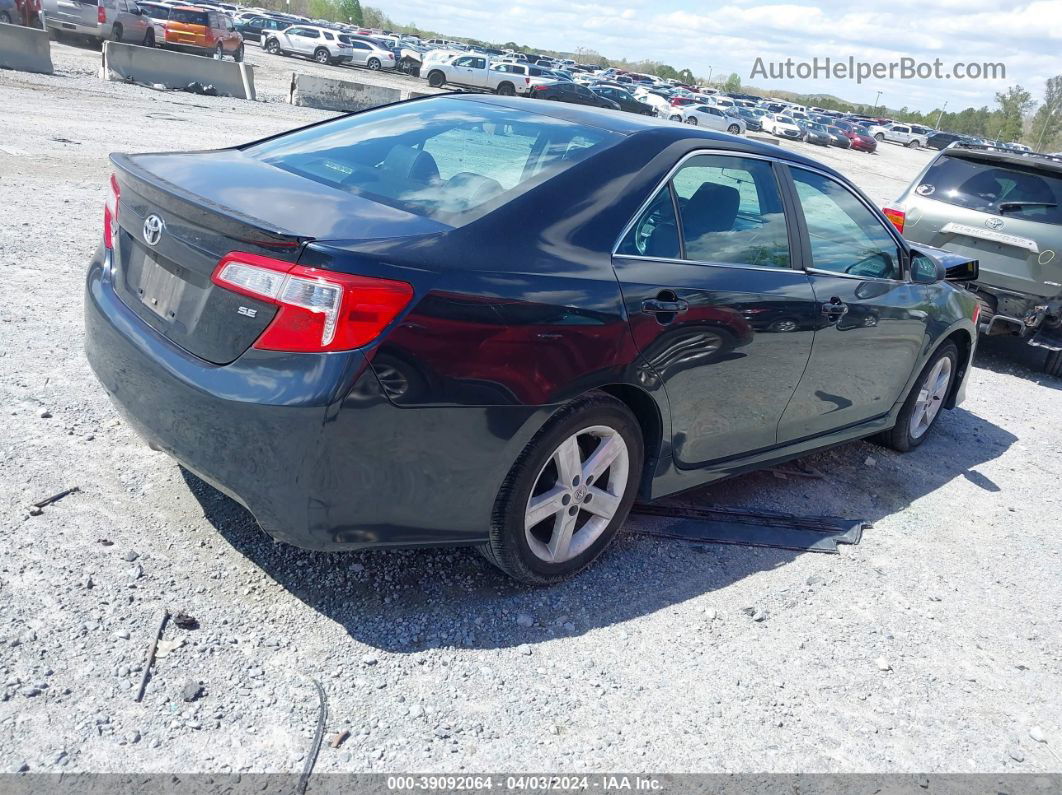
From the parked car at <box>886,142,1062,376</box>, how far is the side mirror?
269 cm

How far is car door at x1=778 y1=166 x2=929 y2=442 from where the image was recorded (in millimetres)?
4406

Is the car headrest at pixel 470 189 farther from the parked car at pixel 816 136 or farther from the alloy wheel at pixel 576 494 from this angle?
the parked car at pixel 816 136

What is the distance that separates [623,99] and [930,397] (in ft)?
124

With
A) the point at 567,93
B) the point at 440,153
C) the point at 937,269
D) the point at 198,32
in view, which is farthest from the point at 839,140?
the point at 440,153

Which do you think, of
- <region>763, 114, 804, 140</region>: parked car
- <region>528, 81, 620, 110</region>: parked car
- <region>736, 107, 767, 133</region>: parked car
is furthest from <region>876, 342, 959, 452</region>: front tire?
<region>763, 114, 804, 140</region>: parked car

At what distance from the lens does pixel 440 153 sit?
3.71m

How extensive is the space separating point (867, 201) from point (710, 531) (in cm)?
205

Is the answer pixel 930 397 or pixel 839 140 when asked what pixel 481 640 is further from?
pixel 839 140

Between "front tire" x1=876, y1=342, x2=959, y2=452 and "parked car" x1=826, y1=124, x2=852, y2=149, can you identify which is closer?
"front tire" x1=876, y1=342, x2=959, y2=452

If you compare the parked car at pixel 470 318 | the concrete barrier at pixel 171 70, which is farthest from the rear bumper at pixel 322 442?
the concrete barrier at pixel 171 70

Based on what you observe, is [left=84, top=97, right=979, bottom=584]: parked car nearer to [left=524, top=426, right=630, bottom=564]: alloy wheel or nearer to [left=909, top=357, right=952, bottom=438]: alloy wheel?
[left=524, top=426, right=630, bottom=564]: alloy wheel

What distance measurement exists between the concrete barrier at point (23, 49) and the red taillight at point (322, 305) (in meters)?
20.4

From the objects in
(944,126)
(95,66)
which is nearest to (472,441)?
(95,66)

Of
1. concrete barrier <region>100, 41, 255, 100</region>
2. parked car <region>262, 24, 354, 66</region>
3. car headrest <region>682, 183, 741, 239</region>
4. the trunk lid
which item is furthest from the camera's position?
parked car <region>262, 24, 354, 66</region>
